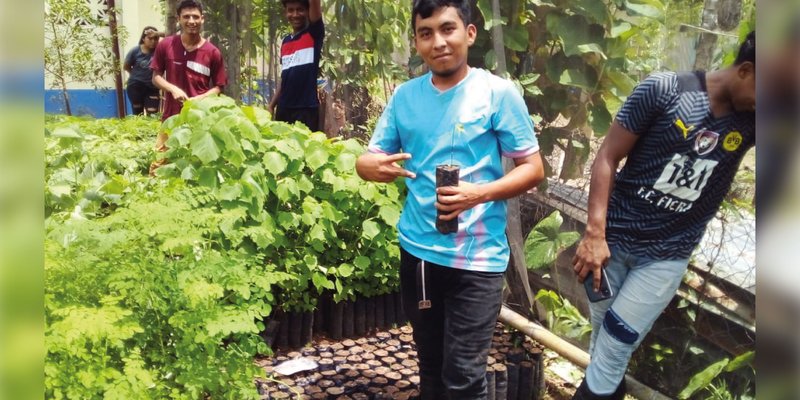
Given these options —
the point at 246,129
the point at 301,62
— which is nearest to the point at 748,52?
the point at 246,129

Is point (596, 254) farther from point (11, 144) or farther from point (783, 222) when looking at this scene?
point (11, 144)

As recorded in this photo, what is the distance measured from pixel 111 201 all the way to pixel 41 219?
331 centimetres

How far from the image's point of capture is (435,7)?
2088 mm

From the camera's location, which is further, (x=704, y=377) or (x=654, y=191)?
(x=704, y=377)

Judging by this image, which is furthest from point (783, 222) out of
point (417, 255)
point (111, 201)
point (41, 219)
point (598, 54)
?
point (111, 201)

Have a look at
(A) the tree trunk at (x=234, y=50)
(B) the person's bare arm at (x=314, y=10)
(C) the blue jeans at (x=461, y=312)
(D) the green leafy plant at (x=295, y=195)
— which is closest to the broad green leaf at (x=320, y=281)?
(D) the green leafy plant at (x=295, y=195)

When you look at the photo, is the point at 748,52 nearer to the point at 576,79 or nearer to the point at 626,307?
the point at 626,307

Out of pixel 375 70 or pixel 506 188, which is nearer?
pixel 506 188

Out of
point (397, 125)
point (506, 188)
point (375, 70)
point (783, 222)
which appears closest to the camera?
point (783, 222)

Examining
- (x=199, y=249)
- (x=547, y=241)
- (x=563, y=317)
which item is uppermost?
(x=199, y=249)

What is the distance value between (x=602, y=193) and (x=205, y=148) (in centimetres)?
184

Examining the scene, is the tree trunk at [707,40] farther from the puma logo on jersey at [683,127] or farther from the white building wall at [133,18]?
the white building wall at [133,18]

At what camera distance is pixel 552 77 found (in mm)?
3346

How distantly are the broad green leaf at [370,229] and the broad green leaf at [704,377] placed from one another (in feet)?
5.18
